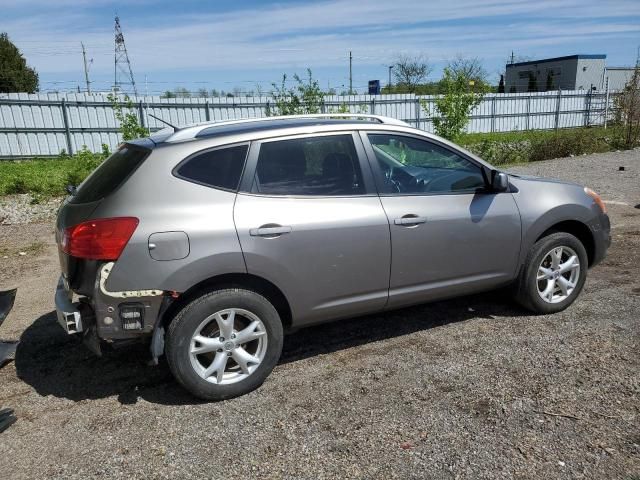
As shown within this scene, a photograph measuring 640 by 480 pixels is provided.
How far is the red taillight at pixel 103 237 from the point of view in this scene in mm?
3256

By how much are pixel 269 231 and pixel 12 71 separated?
143 ft

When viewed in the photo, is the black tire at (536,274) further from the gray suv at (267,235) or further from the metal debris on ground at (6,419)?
the metal debris on ground at (6,419)

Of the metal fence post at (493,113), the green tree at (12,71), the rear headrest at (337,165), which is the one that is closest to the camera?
the rear headrest at (337,165)

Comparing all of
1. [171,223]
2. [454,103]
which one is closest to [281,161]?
[171,223]

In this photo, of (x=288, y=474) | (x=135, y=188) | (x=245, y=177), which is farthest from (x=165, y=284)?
(x=288, y=474)

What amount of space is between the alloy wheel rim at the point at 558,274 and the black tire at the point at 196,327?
94.8 inches

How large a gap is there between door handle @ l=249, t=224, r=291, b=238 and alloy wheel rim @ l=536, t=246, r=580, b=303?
236 centimetres

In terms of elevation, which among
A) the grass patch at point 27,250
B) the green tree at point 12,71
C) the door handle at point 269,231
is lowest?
the grass patch at point 27,250

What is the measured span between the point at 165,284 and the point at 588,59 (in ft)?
158

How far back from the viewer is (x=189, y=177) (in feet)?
11.5

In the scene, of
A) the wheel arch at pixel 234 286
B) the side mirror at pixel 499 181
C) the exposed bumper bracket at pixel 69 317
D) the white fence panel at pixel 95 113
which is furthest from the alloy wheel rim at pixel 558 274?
the white fence panel at pixel 95 113

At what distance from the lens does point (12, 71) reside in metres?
39.5

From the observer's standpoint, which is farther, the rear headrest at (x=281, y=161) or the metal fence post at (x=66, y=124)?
the metal fence post at (x=66, y=124)

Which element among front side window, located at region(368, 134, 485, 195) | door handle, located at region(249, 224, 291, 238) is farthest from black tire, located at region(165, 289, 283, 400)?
front side window, located at region(368, 134, 485, 195)
